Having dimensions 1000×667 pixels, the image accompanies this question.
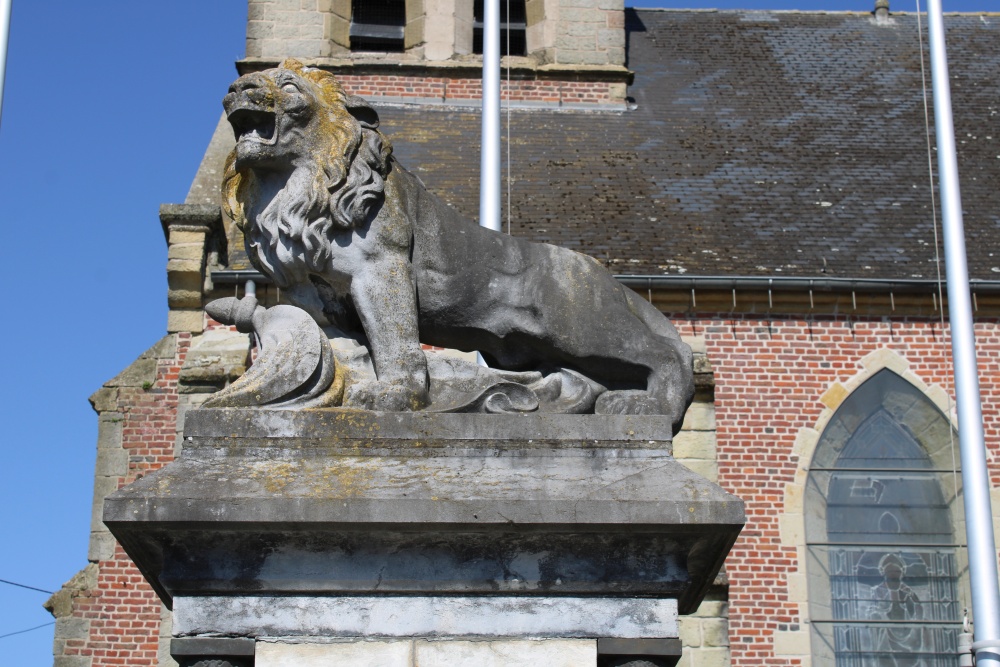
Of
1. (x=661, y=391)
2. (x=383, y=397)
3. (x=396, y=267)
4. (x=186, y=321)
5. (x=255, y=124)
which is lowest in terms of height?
(x=383, y=397)

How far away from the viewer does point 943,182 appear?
13023 millimetres

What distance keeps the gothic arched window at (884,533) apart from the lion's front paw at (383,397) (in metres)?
10.7

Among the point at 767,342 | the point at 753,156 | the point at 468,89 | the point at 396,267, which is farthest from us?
the point at 468,89

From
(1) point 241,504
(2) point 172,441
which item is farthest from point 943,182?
(1) point 241,504

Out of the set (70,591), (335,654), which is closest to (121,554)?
(70,591)

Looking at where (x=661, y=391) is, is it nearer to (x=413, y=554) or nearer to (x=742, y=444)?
(x=413, y=554)

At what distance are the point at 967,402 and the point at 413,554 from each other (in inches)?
342

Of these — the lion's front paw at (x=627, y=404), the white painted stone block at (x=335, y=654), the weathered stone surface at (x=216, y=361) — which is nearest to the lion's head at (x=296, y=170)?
the lion's front paw at (x=627, y=404)

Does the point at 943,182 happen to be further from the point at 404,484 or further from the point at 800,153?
the point at 404,484

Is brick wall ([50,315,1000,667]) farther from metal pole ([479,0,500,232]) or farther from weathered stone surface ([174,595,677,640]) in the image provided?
weathered stone surface ([174,595,677,640])

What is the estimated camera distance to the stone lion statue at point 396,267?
17.3ft

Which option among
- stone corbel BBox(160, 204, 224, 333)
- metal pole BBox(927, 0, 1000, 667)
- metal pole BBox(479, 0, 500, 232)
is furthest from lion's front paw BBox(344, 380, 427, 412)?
stone corbel BBox(160, 204, 224, 333)

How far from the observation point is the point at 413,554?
474 centimetres

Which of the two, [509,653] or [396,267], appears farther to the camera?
[396,267]
